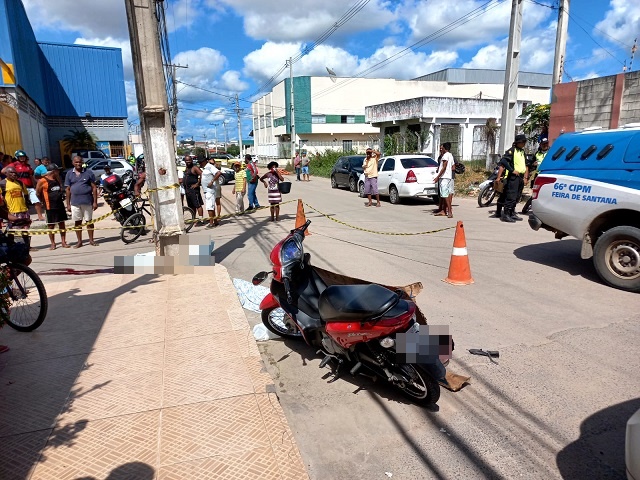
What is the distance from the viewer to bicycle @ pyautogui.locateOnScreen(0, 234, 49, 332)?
472 cm

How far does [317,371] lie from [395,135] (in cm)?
2652

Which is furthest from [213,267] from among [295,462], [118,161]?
[118,161]

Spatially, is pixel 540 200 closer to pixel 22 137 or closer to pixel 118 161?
pixel 118 161

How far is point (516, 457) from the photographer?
114 inches

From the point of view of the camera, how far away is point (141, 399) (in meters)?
3.51

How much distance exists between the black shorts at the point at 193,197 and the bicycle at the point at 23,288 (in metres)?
6.93

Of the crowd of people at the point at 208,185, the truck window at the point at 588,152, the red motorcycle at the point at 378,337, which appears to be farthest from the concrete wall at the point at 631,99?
the red motorcycle at the point at 378,337

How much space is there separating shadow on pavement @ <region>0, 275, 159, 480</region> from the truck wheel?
19.7ft

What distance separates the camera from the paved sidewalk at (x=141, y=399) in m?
2.80

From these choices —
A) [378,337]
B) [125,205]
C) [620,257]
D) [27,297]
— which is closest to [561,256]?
[620,257]

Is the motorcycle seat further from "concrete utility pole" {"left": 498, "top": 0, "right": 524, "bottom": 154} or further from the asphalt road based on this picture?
"concrete utility pole" {"left": 498, "top": 0, "right": 524, "bottom": 154}

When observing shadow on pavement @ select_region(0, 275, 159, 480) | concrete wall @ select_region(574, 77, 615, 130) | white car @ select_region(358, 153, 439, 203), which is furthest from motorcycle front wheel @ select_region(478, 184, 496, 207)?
shadow on pavement @ select_region(0, 275, 159, 480)

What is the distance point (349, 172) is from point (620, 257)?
15.3 meters

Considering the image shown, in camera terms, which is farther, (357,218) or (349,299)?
(357,218)
